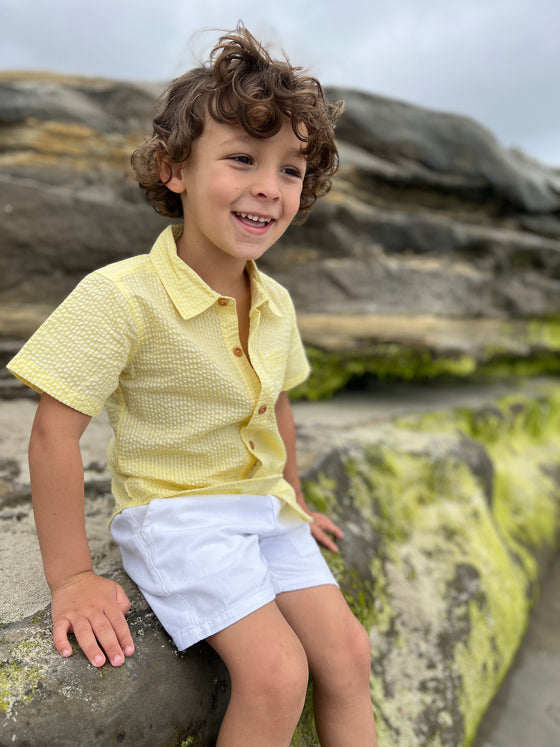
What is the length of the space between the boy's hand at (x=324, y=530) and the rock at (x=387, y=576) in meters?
0.06

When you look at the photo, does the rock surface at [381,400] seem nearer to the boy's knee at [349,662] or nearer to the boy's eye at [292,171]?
the boy's knee at [349,662]

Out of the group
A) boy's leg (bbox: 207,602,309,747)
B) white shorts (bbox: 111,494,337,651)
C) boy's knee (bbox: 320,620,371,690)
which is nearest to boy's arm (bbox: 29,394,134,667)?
white shorts (bbox: 111,494,337,651)

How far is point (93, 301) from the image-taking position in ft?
4.90

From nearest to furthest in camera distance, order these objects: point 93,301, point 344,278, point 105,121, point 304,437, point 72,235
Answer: point 93,301 < point 304,437 < point 72,235 < point 105,121 < point 344,278

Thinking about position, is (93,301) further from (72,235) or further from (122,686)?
(72,235)

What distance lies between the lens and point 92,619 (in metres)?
1.41

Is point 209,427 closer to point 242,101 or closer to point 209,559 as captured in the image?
point 209,559

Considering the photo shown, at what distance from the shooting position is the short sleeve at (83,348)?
1.44m

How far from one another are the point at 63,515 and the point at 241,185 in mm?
932

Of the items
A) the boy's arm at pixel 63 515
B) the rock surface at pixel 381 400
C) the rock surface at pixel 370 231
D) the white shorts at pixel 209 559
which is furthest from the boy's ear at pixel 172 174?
the rock surface at pixel 370 231

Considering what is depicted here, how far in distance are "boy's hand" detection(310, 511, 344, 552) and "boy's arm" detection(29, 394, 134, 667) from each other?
2.73ft

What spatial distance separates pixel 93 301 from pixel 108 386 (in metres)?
0.21

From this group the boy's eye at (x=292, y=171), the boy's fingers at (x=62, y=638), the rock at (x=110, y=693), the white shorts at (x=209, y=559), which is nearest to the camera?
the rock at (x=110, y=693)

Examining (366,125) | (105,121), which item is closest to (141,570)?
(105,121)
